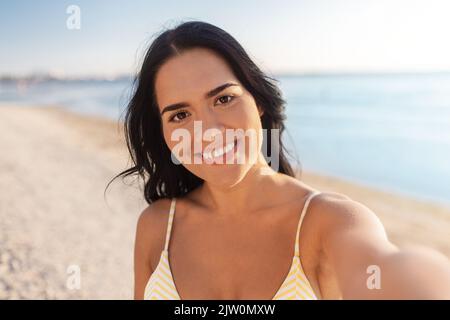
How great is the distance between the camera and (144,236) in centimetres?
232

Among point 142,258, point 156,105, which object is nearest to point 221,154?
point 156,105

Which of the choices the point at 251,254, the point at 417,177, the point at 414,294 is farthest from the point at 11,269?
the point at 417,177

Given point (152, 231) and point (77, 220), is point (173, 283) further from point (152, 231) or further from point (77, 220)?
point (77, 220)

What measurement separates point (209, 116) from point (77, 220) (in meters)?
4.84

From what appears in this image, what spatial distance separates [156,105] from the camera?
2.28m

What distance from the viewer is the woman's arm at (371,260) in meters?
1.12

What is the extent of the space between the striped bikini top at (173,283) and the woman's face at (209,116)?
0.40m

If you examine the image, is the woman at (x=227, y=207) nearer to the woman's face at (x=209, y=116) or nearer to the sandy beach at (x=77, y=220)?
the woman's face at (x=209, y=116)

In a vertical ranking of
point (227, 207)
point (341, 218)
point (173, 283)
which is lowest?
point (173, 283)

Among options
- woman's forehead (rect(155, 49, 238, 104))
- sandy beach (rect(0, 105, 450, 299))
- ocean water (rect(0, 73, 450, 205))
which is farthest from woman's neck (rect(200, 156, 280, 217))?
sandy beach (rect(0, 105, 450, 299))

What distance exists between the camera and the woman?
1860 millimetres

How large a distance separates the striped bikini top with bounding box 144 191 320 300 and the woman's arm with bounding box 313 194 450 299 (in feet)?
0.44
